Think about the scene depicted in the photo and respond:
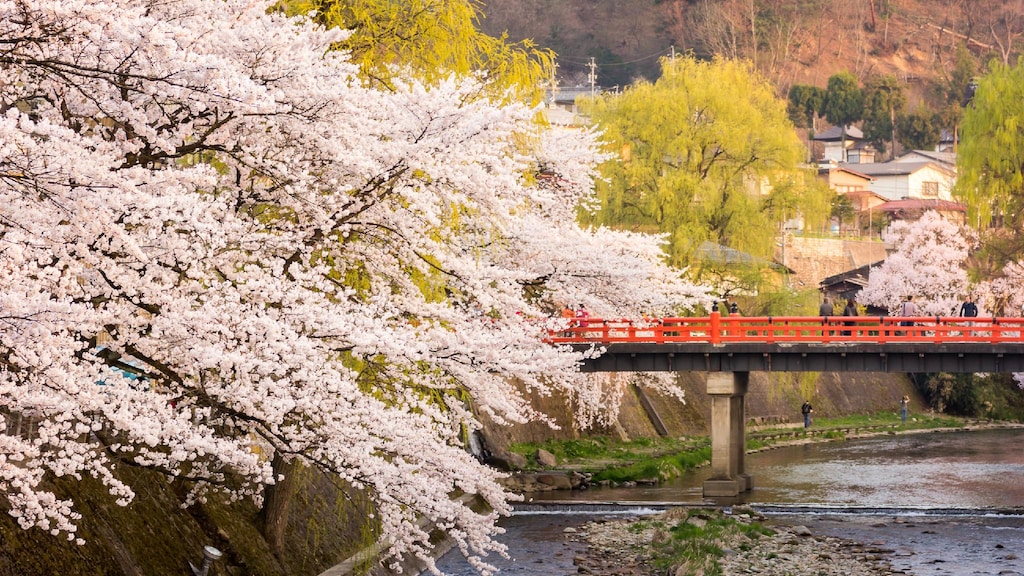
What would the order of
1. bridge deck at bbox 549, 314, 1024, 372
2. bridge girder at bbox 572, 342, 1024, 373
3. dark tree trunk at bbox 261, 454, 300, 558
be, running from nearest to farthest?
dark tree trunk at bbox 261, 454, 300, 558 < bridge deck at bbox 549, 314, 1024, 372 < bridge girder at bbox 572, 342, 1024, 373

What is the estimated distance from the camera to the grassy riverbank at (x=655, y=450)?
34.3 metres

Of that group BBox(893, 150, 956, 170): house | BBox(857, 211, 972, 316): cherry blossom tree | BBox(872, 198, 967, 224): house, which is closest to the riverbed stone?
BBox(857, 211, 972, 316): cherry blossom tree

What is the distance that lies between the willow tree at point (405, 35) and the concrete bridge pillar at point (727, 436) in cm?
1482

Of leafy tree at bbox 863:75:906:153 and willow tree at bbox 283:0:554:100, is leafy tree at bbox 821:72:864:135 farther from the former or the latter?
willow tree at bbox 283:0:554:100

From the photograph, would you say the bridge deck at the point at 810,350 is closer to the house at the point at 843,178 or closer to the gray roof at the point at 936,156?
the house at the point at 843,178

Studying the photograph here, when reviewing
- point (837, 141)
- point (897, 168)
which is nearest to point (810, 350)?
point (897, 168)

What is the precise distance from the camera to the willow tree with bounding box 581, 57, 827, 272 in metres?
39.3

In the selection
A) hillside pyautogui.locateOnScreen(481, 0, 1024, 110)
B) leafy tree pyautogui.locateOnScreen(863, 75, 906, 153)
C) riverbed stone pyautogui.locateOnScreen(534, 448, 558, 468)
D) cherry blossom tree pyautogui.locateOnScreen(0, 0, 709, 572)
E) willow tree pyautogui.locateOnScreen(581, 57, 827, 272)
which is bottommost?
riverbed stone pyautogui.locateOnScreen(534, 448, 558, 468)

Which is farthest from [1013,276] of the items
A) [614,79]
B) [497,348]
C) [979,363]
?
[614,79]

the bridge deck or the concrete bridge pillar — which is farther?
the concrete bridge pillar

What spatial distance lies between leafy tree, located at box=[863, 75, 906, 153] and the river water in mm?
65788

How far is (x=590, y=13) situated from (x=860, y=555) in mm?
120516

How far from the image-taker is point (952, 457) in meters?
41.7

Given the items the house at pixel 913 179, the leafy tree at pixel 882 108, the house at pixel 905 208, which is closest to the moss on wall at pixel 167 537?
the house at pixel 905 208
